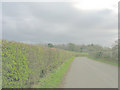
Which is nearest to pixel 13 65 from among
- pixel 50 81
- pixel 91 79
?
→ pixel 50 81

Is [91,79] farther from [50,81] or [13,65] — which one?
[13,65]

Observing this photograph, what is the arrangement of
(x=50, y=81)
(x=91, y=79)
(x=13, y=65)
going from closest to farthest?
1. (x=13, y=65)
2. (x=50, y=81)
3. (x=91, y=79)

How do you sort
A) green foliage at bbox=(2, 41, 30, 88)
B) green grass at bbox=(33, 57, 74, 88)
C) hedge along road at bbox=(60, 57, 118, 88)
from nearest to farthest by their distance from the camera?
green foliage at bbox=(2, 41, 30, 88) < green grass at bbox=(33, 57, 74, 88) < hedge along road at bbox=(60, 57, 118, 88)

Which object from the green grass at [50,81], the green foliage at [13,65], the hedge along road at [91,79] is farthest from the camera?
the hedge along road at [91,79]

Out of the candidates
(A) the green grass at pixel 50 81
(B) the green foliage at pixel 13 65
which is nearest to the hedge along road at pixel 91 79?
(A) the green grass at pixel 50 81

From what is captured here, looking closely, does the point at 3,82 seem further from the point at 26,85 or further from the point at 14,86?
the point at 26,85

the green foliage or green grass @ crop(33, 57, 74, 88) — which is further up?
the green foliage

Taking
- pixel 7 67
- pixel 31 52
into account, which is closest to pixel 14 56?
pixel 7 67

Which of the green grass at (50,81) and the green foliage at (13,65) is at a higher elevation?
the green foliage at (13,65)

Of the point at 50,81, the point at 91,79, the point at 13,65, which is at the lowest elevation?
the point at 91,79

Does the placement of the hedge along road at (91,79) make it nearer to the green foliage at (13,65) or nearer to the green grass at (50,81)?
the green grass at (50,81)

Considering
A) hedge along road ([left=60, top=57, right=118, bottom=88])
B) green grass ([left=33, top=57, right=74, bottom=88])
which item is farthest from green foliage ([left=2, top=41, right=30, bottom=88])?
hedge along road ([left=60, top=57, right=118, bottom=88])

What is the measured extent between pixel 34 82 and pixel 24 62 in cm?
175

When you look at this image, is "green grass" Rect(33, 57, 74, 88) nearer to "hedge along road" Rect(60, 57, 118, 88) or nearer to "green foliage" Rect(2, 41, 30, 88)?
"hedge along road" Rect(60, 57, 118, 88)
